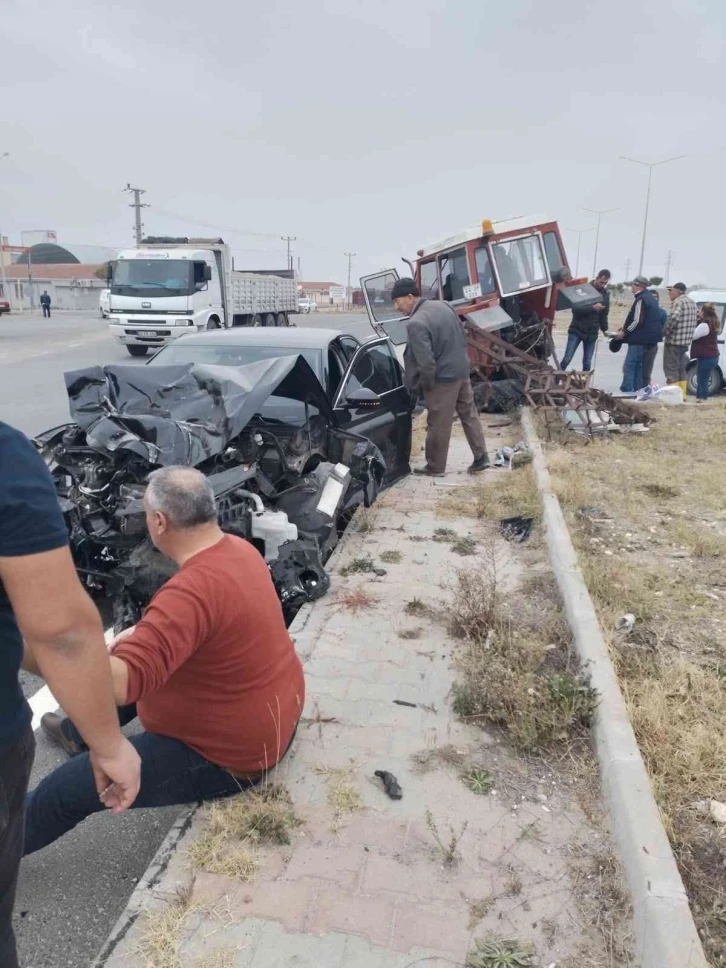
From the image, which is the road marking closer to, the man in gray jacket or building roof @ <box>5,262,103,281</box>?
the man in gray jacket

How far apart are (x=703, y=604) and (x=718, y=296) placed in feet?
37.9

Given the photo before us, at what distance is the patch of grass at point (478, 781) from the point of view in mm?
3012

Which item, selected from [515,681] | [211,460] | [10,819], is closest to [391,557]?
[211,460]

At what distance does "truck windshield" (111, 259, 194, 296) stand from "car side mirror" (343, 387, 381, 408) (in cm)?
1453

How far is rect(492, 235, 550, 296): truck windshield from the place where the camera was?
37.8 feet

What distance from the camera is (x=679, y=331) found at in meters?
12.6

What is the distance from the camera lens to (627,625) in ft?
14.4

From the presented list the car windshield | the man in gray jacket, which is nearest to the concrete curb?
the car windshield

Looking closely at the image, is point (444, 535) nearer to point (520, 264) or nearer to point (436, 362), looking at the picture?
point (436, 362)

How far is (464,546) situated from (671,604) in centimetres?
159

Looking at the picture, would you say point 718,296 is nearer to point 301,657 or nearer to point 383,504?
point 383,504

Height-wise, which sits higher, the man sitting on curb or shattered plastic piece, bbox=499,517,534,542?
the man sitting on curb

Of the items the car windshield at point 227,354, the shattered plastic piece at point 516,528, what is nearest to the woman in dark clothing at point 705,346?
the shattered plastic piece at point 516,528

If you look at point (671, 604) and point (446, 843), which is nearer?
point (446, 843)
